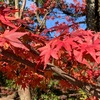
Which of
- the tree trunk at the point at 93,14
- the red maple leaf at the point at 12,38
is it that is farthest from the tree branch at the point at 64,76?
the tree trunk at the point at 93,14

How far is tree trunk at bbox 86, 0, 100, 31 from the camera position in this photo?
13.7 feet

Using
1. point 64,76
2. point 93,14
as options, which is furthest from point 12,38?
point 93,14

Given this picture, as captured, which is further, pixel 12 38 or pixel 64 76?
pixel 64 76

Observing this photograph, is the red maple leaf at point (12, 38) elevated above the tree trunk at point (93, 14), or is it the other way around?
the red maple leaf at point (12, 38)

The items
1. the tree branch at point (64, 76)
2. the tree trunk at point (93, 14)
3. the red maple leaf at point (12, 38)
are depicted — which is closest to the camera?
the red maple leaf at point (12, 38)

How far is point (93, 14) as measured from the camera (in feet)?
14.0

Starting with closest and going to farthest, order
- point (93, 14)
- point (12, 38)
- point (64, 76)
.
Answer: point (12, 38) < point (64, 76) < point (93, 14)

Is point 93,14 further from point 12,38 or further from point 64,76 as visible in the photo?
point 12,38

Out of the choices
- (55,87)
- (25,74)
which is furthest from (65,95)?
(25,74)

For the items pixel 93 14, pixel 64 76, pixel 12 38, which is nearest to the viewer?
pixel 12 38

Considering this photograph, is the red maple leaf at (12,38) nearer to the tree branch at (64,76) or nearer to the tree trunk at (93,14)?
the tree branch at (64,76)

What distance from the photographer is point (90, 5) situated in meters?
4.21

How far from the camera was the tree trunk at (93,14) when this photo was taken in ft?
13.7

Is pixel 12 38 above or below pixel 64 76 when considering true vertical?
above
